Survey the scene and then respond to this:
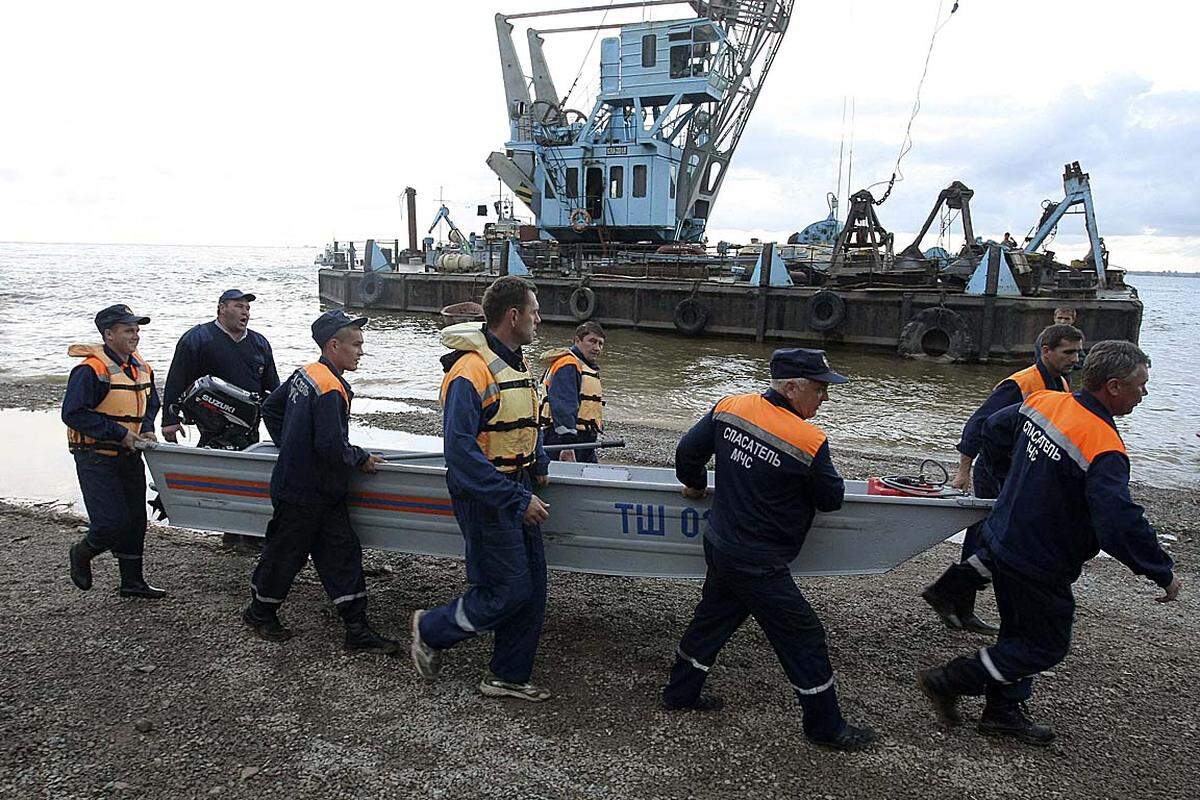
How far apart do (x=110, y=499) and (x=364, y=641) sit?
63.0 inches

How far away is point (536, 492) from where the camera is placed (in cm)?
366

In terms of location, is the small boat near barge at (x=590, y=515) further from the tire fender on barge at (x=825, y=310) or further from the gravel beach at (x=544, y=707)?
the tire fender on barge at (x=825, y=310)

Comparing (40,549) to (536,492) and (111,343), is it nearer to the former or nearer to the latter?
(111,343)

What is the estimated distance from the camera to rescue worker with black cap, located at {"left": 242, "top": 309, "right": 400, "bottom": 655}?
354 cm

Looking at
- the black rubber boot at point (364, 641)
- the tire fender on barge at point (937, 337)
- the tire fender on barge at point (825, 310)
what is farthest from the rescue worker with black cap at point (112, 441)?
the tire fender on barge at point (825, 310)

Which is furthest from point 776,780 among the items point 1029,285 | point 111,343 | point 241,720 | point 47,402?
point 1029,285

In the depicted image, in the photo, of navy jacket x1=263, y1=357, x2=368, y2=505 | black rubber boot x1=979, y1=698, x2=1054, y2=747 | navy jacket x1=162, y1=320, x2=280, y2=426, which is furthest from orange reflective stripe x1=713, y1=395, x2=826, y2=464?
navy jacket x1=162, y1=320, x2=280, y2=426

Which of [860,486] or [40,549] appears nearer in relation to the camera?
[860,486]

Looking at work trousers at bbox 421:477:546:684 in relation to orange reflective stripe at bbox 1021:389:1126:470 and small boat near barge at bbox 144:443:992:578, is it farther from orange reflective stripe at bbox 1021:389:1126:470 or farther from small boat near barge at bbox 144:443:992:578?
orange reflective stripe at bbox 1021:389:1126:470

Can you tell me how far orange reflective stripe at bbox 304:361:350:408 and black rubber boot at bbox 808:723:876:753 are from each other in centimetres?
247

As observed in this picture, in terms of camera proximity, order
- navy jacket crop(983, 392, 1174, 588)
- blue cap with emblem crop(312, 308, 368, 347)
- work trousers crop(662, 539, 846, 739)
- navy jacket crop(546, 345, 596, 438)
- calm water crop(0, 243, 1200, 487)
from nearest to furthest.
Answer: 1. navy jacket crop(983, 392, 1174, 588)
2. work trousers crop(662, 539, 846, 739)
3. blue cap with emblem crop(312, 308, 368, 347)
4. navy jacket crop(546, 345, 596, 438)
5. calm water crop(0, 243, 1200, 487)

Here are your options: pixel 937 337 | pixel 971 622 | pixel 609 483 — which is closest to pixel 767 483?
pixel 609 483

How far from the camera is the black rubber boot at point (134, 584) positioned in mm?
4207

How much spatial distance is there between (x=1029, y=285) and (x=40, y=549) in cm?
1984
